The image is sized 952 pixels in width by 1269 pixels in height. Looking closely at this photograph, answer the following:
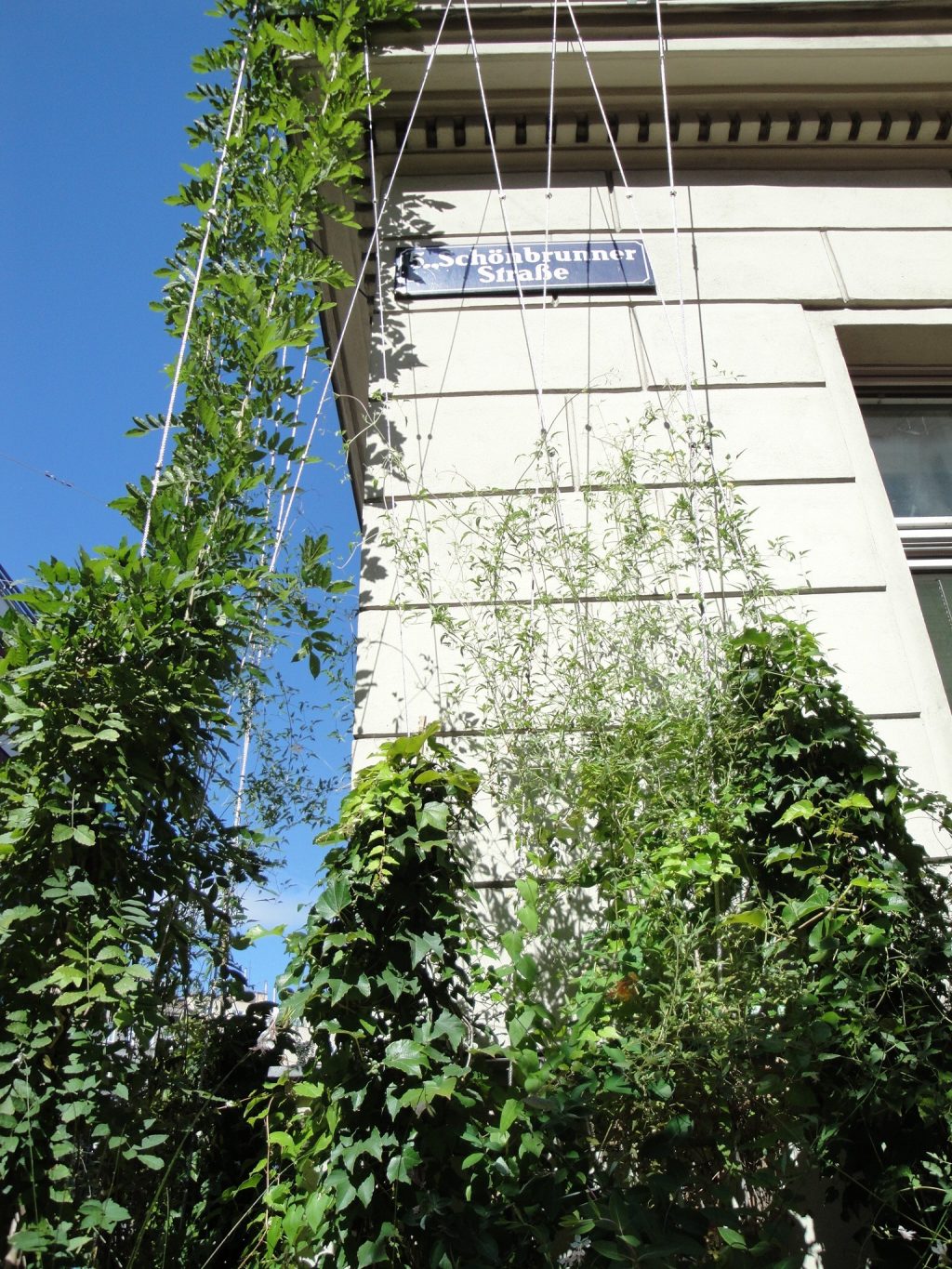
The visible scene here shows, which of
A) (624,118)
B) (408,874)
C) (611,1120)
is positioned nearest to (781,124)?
(624,118)

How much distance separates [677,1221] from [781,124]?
3839 millimetres

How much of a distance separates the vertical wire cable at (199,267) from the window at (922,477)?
8.02 ft

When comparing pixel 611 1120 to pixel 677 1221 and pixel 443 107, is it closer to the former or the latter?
pixel 677 1221

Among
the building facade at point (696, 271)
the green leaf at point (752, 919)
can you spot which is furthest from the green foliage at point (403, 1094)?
the building facade at point (696, 271)

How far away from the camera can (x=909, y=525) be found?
324 cm

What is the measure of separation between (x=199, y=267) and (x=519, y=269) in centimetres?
123

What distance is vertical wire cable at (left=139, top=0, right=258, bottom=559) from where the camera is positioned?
7.50ft

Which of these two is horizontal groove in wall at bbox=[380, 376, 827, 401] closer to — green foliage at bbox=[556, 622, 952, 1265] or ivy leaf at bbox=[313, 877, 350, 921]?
green foliage at bbox=[556, 622, 952, 1265]

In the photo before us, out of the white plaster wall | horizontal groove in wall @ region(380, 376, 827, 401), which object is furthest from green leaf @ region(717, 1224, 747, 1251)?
horizontal groove in wall @ region(380, 376, 827, 401)

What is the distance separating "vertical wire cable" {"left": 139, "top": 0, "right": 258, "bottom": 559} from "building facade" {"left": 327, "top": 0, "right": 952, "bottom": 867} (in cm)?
58

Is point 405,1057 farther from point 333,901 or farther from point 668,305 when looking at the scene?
point 668,305

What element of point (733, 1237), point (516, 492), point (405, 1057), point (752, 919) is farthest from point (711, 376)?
A: point (733, 1237)

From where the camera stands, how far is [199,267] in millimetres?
2684

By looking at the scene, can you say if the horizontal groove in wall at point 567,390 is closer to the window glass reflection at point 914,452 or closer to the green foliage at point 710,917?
the green foliage at point 710,917
